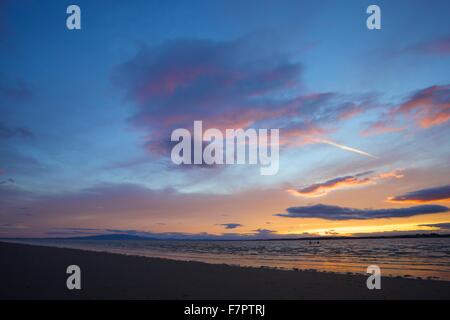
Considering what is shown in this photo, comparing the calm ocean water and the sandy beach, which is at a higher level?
the sandy beach

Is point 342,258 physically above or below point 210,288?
below

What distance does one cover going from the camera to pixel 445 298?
45.9 feet

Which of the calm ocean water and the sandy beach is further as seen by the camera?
the calm ocean water

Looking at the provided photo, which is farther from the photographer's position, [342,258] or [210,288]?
[342,258]

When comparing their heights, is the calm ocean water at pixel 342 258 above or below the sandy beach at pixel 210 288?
below

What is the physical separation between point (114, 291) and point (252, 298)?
21.7 feet

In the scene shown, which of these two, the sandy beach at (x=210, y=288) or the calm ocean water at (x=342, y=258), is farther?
the calm ocean water at (x=342, y=258)
